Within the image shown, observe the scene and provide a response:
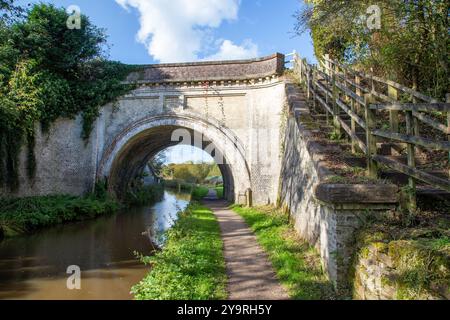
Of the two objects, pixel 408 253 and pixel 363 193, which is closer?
pixel 408 253

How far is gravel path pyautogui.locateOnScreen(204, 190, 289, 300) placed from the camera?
14.3ft

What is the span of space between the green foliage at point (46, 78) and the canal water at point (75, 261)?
441 centimetres

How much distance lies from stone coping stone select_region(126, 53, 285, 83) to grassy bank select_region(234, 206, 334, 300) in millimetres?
8371

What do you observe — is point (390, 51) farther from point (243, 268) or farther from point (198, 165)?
point (198, 165)

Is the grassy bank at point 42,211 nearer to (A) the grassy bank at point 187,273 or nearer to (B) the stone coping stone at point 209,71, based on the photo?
(A) the grassy bank at point 187,273

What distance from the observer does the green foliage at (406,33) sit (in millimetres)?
7715

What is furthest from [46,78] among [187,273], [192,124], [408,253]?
[408,253]

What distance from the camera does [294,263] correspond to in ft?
16.8

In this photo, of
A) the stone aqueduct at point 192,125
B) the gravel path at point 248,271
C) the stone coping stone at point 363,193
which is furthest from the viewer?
the stone aqueduct at point 192,125

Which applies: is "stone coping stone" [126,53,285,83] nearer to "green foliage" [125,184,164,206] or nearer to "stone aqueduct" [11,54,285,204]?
"stone aqueduct" [11,54,285,204]

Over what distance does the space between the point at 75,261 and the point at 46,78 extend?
9.91 meters

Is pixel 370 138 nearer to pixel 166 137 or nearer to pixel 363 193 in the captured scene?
pixel 363 193

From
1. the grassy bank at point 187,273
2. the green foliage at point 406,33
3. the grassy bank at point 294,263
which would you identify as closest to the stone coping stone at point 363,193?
the grassy bank at point 294,263

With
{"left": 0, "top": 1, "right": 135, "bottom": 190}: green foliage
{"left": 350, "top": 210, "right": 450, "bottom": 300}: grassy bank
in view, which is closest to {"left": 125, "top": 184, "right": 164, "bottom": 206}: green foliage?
{"left": 0, "top": 1, "right": 135, "bottom": 190}: green foliage
